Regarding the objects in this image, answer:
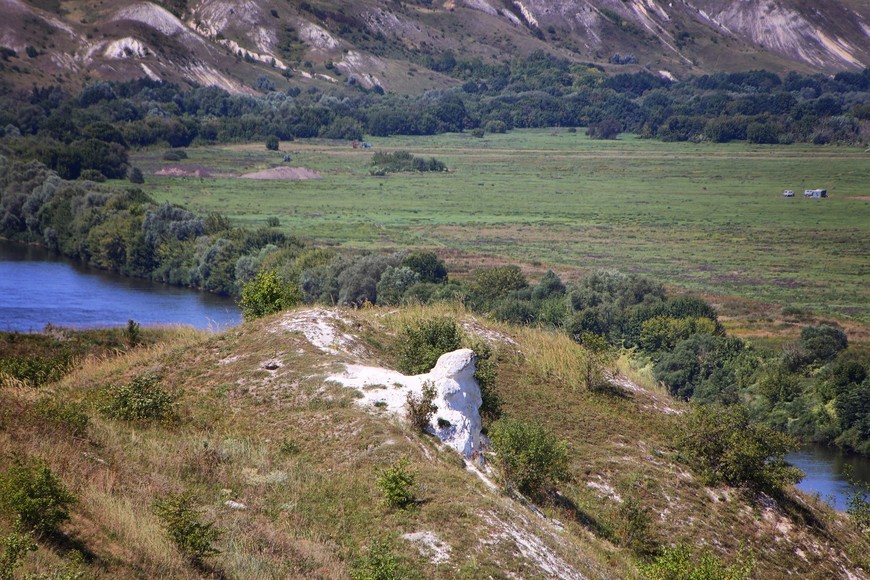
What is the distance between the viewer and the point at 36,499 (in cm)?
1132

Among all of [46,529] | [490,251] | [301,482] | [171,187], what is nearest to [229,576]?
[46,529]

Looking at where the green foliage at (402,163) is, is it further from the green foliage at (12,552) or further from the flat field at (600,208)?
the green foliage at (12,552)

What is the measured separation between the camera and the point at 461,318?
26109 millimetres

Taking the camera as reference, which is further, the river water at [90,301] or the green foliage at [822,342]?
the river water at [90,301]

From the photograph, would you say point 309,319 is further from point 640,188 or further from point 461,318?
point 640,188

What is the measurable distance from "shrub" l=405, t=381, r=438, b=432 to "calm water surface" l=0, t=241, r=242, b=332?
42.6 meters

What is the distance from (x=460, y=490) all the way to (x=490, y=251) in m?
79.2

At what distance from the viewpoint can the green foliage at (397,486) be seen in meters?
14.1

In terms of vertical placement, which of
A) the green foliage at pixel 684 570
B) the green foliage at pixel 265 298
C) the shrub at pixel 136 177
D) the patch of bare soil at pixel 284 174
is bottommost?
the patch of bare soil at pixel 284 174

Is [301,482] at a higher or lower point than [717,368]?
→ higher

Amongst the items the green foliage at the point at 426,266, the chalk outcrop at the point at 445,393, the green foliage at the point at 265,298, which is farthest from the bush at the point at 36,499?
the green foliage at the point at 426,266

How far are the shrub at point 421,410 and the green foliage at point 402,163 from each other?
137 meters

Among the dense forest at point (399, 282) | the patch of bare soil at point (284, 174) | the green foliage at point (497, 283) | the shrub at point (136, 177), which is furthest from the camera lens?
the patch of bare soil at point (284, 174)

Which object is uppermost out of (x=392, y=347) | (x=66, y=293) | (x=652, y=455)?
(x=392, y=347)
